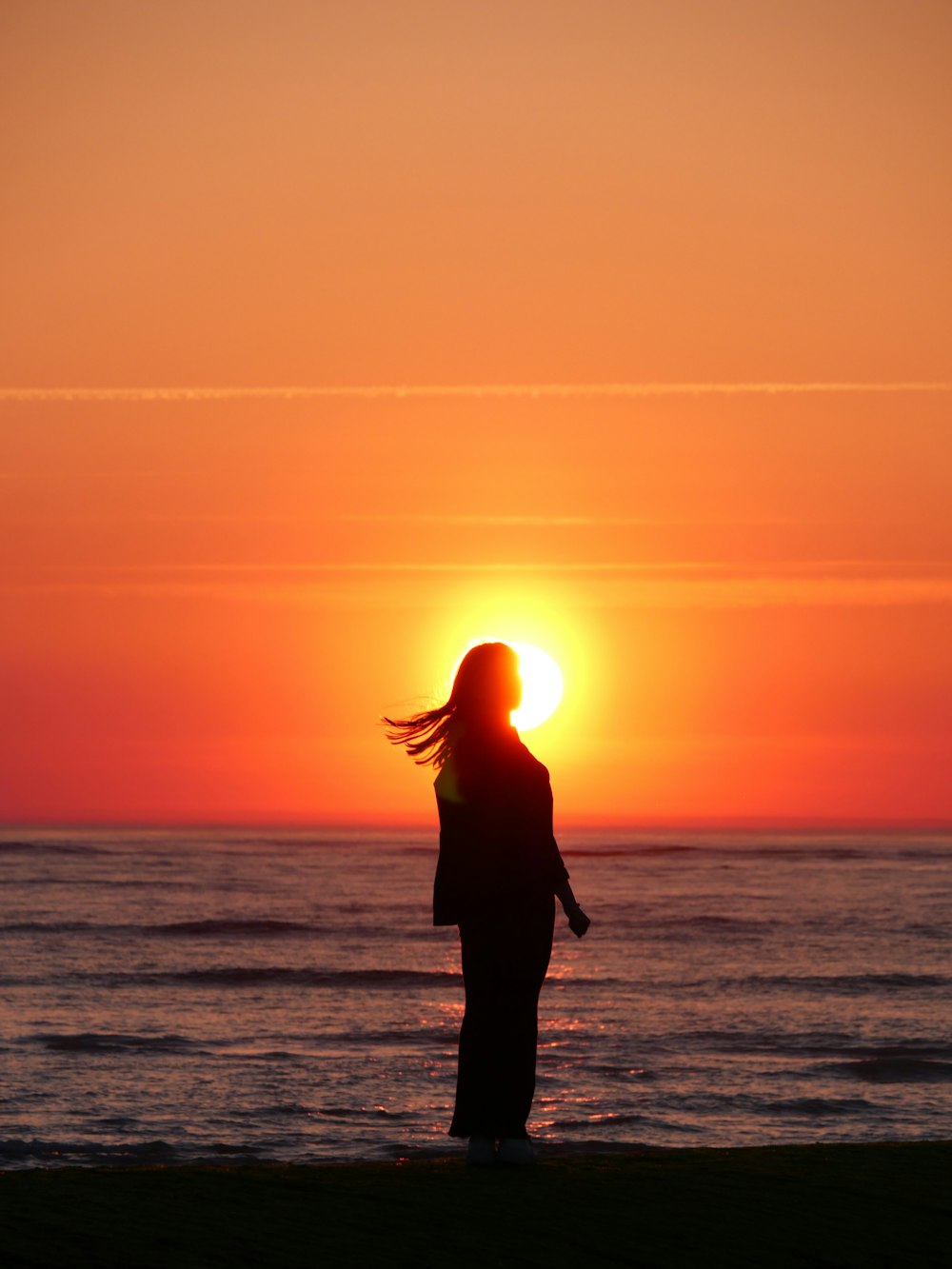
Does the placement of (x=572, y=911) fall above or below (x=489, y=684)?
below

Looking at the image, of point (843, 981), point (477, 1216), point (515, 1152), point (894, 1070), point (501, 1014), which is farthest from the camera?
point (843, 981)

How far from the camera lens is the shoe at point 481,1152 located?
20.2 ft

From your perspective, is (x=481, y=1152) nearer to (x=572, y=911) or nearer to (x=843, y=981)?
(x=572, y=911)

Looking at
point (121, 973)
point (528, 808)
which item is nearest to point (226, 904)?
point (121, 973)

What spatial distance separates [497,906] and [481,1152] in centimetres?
102

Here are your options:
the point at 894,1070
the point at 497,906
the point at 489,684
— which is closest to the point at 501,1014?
the point at 497,906

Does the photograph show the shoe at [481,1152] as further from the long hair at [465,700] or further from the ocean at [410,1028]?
the ocean at [410,1028]

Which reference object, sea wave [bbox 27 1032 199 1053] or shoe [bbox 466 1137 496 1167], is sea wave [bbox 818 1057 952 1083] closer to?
sea wave [bbox 27 1032 199 1053]

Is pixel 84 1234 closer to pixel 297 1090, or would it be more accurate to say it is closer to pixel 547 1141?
pixel 547 1141

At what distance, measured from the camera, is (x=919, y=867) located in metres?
69.0

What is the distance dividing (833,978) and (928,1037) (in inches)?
249

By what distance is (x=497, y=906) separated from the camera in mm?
6266

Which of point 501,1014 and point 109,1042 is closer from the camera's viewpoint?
point 501,1014

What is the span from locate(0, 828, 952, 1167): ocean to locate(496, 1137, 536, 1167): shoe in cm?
516
